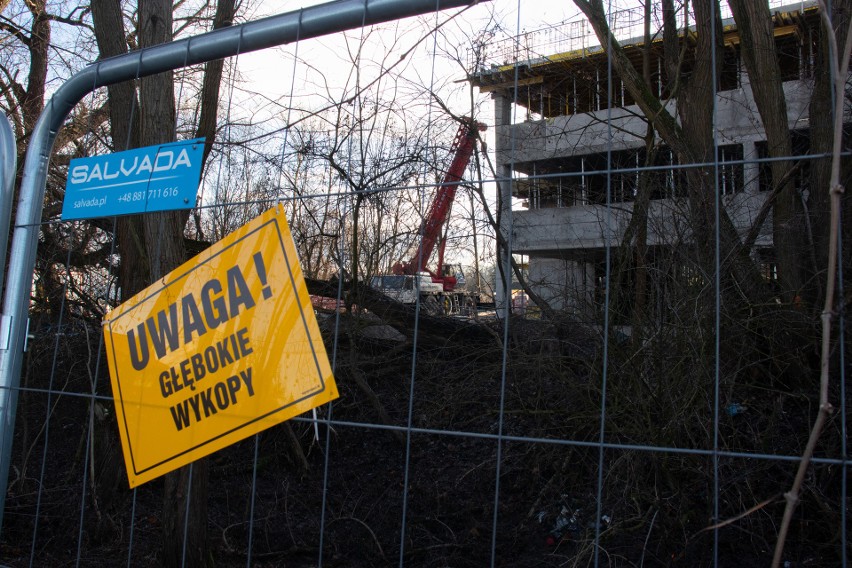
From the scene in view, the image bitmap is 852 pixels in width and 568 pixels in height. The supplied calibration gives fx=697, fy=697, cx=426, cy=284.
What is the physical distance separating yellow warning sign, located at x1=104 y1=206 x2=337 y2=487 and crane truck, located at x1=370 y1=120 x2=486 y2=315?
1.84m

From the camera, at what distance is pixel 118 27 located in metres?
5.98

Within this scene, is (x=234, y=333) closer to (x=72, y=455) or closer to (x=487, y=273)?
(x=487, y=273)

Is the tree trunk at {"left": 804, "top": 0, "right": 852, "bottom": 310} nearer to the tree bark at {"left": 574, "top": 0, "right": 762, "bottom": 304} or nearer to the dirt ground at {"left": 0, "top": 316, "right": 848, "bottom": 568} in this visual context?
the tree bark at {"left": 574, "top": 0, "right": 762, "bottom": 304}

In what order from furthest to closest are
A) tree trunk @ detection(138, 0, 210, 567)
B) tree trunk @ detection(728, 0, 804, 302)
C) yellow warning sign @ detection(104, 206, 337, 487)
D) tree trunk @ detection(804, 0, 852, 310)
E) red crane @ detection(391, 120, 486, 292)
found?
red crane @ detection(391, 120, 486, 292) < tree trunk @ detection(728, 0, 804, 302) < tree trunk @ detection(804, 0, 852, 310) < tree trunk @ detection(138, 0, 210, 567) < yellow warning sign @ detection(104, 206, 337, 487)

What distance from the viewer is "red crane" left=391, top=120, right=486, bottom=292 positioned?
4866mm

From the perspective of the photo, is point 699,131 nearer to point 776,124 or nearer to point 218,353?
point 776,124

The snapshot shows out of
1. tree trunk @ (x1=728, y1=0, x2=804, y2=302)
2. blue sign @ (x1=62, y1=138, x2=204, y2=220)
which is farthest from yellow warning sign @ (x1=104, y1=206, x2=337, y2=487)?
tree trunk @ (x1=728, y1=0, x2=804, y2=302)

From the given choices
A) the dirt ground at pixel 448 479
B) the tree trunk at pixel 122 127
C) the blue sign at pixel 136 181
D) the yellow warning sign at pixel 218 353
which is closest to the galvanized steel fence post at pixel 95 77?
the blue sign at pixel 136 181

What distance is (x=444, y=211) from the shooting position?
486 cm

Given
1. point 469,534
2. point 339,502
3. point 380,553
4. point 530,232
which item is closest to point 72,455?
point 339,502

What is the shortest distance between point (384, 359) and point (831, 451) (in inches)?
151

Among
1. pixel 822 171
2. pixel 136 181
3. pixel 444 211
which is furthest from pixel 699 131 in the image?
pixel 136 181

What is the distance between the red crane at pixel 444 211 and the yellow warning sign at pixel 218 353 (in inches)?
63.2

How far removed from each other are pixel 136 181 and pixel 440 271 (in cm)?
253
